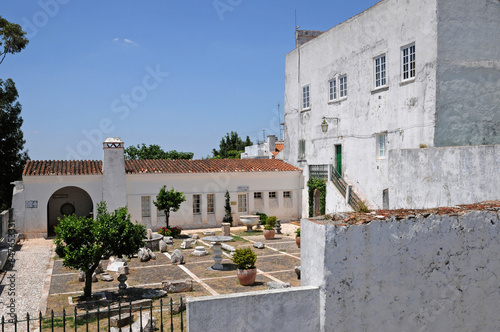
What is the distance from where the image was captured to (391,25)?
2041 centimetres

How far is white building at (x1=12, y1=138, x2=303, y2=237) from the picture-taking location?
22.4 meters

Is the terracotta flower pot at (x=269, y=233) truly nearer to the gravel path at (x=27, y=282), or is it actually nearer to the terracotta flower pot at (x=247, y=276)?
the terracotta flower pot at (x=247, y=276)

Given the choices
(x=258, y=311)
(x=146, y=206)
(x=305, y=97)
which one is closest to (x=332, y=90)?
(x=305, y=97)

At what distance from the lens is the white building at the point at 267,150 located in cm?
4394

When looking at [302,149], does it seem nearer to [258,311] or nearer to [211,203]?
[211,203]

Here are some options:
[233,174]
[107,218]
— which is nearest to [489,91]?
[233,174]

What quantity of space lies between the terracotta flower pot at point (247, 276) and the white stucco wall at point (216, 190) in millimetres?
12990

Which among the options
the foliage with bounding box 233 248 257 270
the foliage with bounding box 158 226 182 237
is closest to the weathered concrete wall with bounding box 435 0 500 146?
the foliage with bounding box 233 248 257 270

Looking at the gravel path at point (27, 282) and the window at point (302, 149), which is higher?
the window at point (302, 149)

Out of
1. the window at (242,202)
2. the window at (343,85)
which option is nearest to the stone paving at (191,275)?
the window at (242,202)

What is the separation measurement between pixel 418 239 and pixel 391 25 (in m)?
16.4

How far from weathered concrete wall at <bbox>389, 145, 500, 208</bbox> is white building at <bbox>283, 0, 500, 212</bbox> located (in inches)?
1.1

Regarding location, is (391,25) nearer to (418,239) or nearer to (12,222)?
(418,239)

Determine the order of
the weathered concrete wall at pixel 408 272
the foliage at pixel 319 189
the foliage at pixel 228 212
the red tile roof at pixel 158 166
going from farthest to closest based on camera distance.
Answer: the foliage at pixel 228 212 < the foliage at pixel 319 189 < the red tile roof at pixel 158 166 < the weathered concrete wall at pixel 408 272
